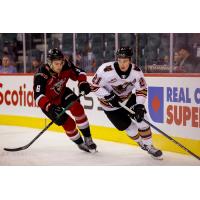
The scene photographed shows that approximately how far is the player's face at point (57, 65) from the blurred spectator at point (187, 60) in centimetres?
73

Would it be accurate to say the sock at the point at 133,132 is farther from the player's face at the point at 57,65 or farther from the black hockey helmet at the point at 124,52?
the player's face at the point at 57,65

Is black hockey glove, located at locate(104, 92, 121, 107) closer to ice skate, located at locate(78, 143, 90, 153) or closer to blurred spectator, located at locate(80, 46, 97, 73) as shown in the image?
blurred spectator, located at locate(80, 46, 97, 73)

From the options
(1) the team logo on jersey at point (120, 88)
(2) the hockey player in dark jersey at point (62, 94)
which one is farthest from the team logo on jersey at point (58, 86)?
(1) the team logo on jersey at point (120, 88)

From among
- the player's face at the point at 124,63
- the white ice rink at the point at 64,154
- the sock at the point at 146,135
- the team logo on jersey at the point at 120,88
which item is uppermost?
the player's face at the point at 124,63

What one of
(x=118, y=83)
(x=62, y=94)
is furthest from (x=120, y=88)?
(x=62, y=94)

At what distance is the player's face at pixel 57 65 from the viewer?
3902 millimetres

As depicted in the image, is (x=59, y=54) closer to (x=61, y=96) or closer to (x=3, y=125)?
(x=61, y=96)

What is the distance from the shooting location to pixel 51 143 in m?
3.90

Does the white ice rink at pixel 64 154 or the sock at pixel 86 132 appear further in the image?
the sock at pixel 86 132

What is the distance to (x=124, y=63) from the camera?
3.87 metres

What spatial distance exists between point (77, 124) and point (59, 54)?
0.45 meters

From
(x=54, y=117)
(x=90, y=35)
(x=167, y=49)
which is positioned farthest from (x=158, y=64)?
(x=54, y=117)

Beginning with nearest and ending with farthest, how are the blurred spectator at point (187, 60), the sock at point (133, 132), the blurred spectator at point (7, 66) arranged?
1. the blurred spectator at point (187, 60)
2. the blurred spectator at point (7, 66)
3. the sock at point (133, 132)

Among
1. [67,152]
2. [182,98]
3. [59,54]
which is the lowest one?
[67,152]
